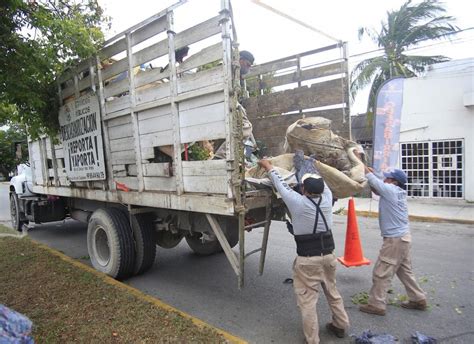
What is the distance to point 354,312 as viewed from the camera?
11.6ft

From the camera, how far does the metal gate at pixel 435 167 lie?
10938 mm

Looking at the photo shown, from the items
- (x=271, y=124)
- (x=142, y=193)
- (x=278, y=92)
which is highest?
(x=278, y=92)

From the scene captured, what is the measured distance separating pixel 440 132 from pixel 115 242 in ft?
33.9

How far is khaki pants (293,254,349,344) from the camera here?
2850mm

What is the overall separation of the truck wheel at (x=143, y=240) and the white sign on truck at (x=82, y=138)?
71 cm

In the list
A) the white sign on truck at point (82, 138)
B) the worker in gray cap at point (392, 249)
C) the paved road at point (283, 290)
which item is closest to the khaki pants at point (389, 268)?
the worker in gray cap at point (392, 249)

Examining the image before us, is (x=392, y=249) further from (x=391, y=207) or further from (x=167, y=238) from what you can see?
(x=167, y=238)

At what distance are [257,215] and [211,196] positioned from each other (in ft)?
2.35

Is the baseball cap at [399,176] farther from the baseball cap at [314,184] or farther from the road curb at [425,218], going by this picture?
the road curb at [425,218]

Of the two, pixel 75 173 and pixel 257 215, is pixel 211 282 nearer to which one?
pixel 257 215

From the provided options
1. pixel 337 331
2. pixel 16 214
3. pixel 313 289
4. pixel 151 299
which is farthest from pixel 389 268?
pixel 16 214

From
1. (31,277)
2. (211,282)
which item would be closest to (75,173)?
(31,277)

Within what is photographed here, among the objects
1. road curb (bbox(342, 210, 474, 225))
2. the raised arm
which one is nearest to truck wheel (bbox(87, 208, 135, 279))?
the raised arm

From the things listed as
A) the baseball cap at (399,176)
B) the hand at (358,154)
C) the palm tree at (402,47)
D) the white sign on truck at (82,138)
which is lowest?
the baseball cap at (399,176)
